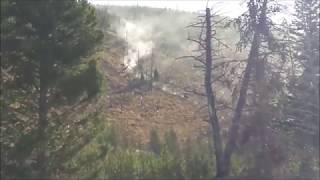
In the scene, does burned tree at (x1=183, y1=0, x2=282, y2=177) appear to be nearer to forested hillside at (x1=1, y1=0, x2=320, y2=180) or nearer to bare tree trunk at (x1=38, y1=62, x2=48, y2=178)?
forested hillside at (x1=1, y1=0, x2=320, y2=180)

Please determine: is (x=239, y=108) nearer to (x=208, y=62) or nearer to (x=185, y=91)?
(x=208, y=62)

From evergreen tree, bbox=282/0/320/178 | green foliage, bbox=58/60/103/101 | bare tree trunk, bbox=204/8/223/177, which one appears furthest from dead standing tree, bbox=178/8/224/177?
green foliage, bbox=58/60/103/101

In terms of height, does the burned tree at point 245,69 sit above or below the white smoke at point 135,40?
above

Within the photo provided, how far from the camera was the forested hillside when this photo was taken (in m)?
16.2

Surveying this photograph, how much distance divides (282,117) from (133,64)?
1533 inches

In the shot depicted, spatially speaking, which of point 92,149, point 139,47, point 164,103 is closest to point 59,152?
point 92,149

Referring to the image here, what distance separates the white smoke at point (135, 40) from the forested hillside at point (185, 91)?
3387 centimetres

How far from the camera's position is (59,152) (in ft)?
54.6

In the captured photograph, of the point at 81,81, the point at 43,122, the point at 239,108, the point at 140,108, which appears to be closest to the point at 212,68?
the point at 239,108

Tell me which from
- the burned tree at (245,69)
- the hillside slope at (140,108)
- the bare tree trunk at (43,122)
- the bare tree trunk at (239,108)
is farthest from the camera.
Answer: the hillside slope at (140,108)

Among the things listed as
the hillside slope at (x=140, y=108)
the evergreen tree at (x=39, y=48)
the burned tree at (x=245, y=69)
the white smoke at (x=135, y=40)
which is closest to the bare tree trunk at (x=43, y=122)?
the evergreen tree at (x=39, y=48)

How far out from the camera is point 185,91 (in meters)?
21.3

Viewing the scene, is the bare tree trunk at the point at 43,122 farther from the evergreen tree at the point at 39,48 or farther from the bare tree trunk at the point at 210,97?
the bare tree trunk at the point at 210,97

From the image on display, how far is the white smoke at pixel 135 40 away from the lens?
205 feet
